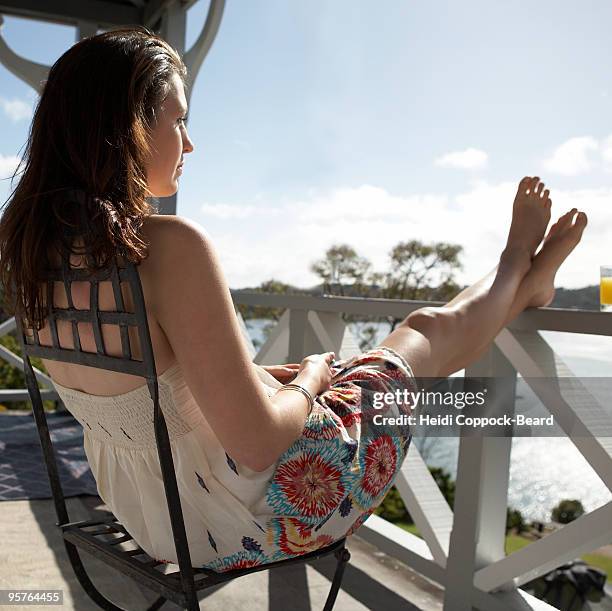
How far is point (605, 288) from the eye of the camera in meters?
1.80

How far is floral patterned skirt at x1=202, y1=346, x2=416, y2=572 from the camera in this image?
118 centimetres

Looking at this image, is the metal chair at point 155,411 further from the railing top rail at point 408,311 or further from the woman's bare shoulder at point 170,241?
the railing top rail at point 408,311

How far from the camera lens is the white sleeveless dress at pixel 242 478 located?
3.83 ft

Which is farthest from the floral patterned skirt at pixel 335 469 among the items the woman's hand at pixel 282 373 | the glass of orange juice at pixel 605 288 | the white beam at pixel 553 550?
the glass of orange juice at pixel 605 288

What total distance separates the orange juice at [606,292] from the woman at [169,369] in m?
0.70

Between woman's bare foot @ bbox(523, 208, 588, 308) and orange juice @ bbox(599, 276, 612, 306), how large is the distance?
0.38 feet

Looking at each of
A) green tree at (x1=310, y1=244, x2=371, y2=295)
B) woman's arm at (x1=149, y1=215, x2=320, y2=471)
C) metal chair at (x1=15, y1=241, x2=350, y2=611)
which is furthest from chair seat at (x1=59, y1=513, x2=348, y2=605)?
green tree at (x1=310, y1=244, x2=371, y2=295)

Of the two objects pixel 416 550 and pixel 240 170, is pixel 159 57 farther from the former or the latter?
pixel 240 170

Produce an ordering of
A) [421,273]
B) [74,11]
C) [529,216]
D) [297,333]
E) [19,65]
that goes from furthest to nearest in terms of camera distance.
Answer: [421,273] → [74,11] → [19,65] → [297,333] → [529,216]

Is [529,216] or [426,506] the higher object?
[529,216]

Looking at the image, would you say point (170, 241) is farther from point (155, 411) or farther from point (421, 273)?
point (421, 273)

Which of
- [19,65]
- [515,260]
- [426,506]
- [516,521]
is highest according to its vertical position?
[19,65]

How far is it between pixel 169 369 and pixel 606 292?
1196mm

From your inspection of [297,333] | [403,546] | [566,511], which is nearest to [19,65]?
[297,333]
